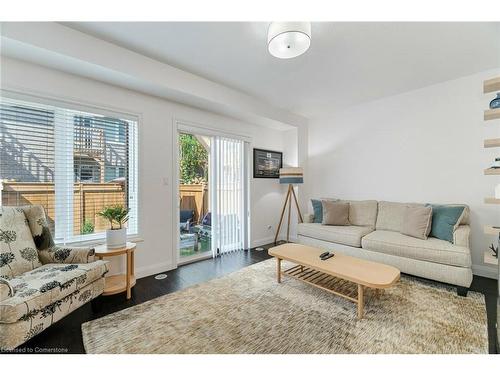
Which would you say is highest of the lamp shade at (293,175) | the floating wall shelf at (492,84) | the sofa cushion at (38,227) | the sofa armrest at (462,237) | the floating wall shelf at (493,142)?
the floating wall shelf at (492,84)

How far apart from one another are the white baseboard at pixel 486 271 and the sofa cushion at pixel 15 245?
4.74 m

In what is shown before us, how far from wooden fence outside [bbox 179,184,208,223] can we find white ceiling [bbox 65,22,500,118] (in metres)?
2.47

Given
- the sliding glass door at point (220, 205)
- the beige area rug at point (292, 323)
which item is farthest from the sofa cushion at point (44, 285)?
the sliding glass door at point (220, 205)

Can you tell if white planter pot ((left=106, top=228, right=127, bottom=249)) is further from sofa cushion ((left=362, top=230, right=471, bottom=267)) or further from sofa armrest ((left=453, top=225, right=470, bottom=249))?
sofa armrest ((left=453, top=225, right=470, bottom=249))

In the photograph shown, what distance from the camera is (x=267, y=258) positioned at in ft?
10.9

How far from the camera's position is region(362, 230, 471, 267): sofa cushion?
2141 millimetres

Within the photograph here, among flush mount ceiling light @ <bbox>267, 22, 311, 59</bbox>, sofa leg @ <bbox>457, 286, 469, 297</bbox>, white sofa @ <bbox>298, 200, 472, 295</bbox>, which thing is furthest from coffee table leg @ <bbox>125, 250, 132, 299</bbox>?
sofa leg @ <bbox>457, 286, 469, 297</bbox>

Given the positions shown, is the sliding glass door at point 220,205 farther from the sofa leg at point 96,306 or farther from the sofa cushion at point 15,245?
the sofa cushion at point 15,245

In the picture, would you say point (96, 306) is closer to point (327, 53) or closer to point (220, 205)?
point (220, 205)

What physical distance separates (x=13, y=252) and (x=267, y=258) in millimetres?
2778

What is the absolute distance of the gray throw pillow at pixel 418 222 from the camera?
2562 mm

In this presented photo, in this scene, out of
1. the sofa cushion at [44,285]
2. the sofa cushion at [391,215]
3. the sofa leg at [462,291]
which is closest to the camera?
the sofa cushion at [44,285]

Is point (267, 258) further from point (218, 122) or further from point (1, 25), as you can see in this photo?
point (1, 25)
